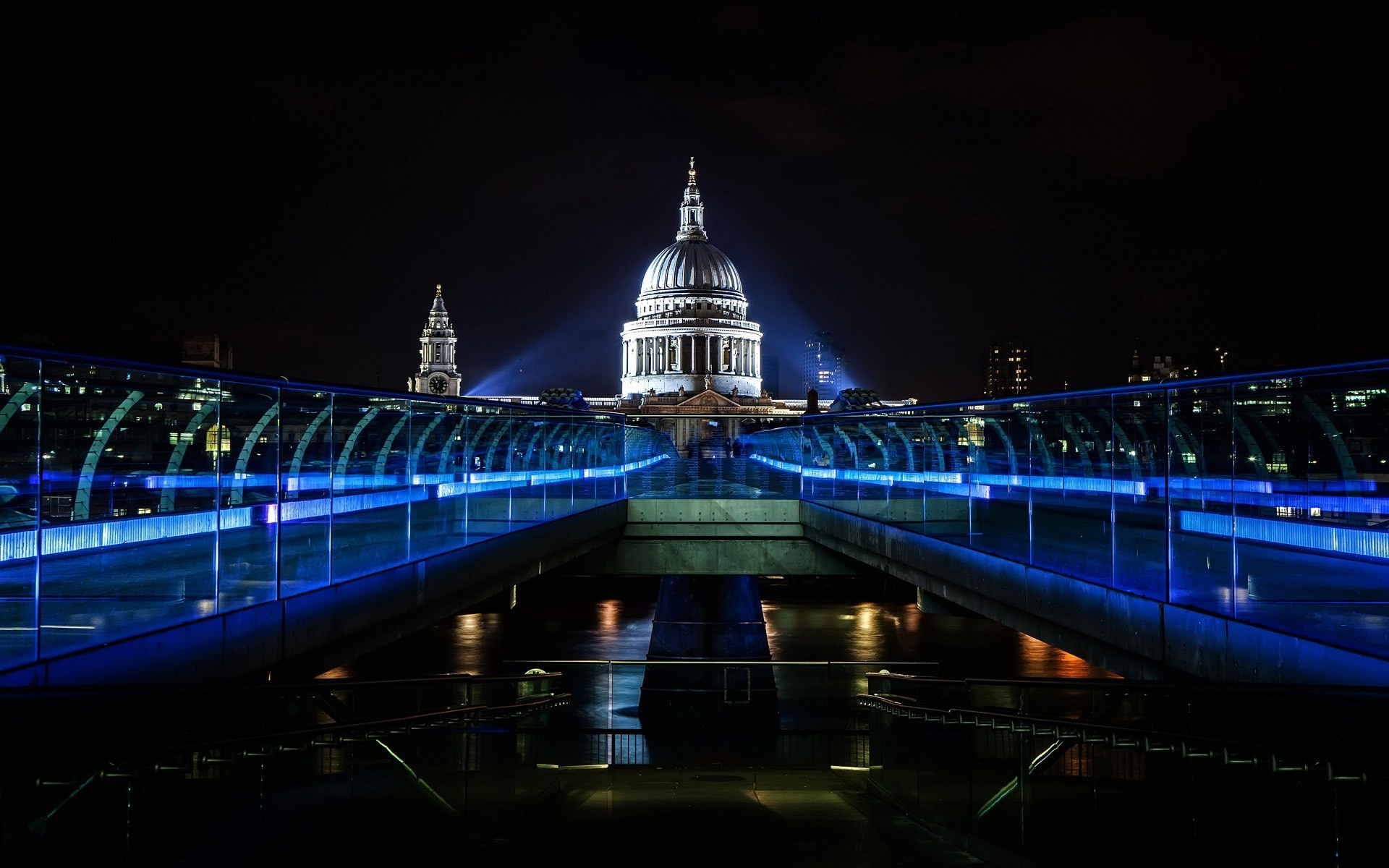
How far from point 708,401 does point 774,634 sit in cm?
10899

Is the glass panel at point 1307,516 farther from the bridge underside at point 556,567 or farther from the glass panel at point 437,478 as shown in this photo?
the glass panel at point 437,478

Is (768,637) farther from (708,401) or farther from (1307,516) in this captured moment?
(708,401)

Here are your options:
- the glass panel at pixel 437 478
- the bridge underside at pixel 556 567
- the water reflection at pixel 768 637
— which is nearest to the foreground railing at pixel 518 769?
the bridge underside at pixel 556 567

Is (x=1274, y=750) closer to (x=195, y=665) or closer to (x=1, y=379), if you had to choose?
(x=195, y=665)

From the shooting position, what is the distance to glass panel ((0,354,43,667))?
17.8 feet

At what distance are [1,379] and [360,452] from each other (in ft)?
13.8

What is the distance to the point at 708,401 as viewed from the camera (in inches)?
6284

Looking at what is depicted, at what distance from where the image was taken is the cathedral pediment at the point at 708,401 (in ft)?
518

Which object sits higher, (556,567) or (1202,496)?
(1202,496)

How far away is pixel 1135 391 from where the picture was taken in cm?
857

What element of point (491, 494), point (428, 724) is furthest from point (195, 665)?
point (491, 494)

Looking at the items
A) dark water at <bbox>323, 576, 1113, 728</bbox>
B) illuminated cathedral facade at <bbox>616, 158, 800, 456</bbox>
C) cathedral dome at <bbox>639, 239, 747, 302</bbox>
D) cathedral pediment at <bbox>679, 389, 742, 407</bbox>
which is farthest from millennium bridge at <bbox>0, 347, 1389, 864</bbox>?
cathedral dome at <bbox>639, 239, 747, 302</bbox>

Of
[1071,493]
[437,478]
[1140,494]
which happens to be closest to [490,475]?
[437,478]

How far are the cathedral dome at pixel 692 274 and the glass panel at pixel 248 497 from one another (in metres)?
174
